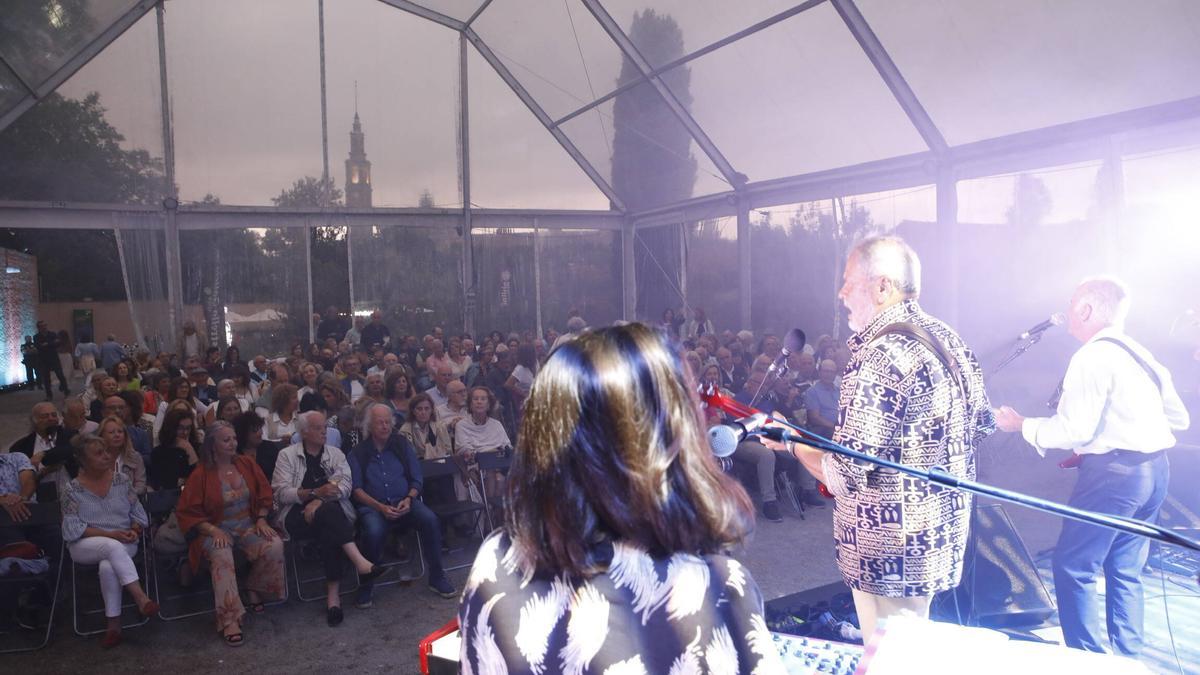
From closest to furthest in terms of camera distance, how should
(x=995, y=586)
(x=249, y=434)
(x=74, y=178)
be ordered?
(x=995, y=586) → (x=249, y=434) → (x=74, y=178)

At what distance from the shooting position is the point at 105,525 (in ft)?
13.8

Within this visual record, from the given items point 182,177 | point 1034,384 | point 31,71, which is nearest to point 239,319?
point 182,177

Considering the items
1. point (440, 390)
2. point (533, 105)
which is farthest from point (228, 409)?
point (533, 105)

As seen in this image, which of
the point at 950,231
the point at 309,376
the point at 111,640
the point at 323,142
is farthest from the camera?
the point at 323,142

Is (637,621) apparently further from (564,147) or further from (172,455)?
(564,147)

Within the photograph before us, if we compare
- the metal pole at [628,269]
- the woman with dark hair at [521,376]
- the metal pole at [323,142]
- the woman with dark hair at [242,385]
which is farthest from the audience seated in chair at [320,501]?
the metal pole at [628,269]

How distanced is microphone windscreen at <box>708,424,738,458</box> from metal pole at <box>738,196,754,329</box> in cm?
1056

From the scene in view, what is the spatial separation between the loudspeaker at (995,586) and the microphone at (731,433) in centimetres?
246

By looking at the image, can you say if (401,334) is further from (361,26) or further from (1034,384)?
(1034,384)

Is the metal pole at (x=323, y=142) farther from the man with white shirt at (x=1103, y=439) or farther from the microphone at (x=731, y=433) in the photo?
the microphone at (x=731, y=433)

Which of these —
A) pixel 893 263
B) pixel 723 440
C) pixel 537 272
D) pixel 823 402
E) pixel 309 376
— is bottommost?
pixel 823 402

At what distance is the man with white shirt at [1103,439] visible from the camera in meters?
2.82

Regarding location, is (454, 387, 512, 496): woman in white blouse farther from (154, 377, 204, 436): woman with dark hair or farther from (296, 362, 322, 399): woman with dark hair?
(154, 377, 204, 436): woman with dark hair

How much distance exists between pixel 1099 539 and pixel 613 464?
2.70 metres
